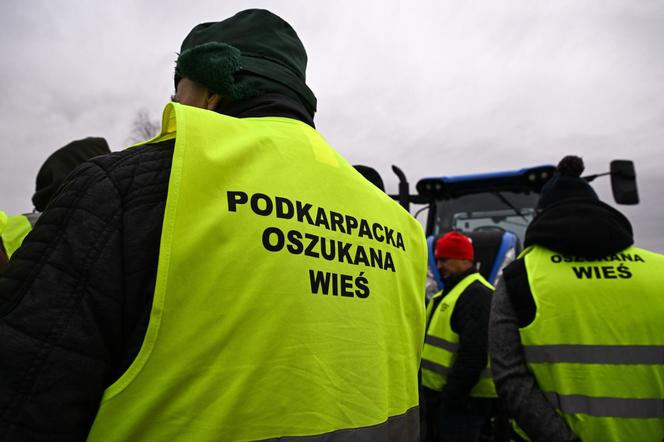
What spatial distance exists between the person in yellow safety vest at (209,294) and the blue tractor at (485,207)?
13.9 feet

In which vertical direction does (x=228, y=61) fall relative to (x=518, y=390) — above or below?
above

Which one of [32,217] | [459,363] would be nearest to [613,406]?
[459,363]

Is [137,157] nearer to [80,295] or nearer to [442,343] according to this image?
[80,295]

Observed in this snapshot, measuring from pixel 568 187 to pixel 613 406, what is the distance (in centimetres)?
103

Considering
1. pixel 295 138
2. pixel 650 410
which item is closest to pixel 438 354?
pixel 650 410

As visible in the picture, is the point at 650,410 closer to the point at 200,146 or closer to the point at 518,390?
the point at 518,390

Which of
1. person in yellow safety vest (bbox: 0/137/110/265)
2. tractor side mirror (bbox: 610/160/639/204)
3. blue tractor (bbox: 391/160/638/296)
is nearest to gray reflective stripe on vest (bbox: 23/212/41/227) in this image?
person in yellow safety vest (bbox: 0/137/110/265)

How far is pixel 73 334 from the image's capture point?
81cm

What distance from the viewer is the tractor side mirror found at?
4.36 metres

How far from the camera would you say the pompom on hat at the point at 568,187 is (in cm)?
239

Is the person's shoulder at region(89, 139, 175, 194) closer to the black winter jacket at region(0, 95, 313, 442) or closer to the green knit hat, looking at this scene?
the black winter jacket at region(0, 95, 313, 442)

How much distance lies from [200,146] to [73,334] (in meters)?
0.41

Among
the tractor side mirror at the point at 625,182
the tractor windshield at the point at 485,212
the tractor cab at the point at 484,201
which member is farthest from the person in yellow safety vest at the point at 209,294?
the tractor windshield at the point at 485,212

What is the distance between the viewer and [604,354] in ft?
6.74
